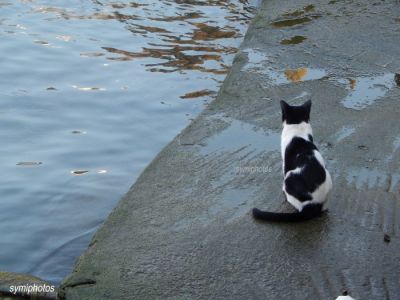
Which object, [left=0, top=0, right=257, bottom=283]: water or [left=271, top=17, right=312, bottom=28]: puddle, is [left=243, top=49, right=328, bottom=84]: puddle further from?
[left=271, top=17, right=312, bottom=28]: puddle

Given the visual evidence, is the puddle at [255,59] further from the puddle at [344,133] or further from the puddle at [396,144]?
the puddle at [396,144]

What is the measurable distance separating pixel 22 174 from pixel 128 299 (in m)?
3.32

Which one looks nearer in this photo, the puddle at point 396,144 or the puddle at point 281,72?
the puddle at point 396,144

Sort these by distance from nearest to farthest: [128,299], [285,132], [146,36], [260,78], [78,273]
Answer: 1. [128,299]
2. [78,273]
3. [285,132]
4. [260,78]
5. [146,36]

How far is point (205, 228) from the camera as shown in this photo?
4836 mm

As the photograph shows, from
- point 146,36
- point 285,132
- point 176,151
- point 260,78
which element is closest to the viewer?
point 285,132

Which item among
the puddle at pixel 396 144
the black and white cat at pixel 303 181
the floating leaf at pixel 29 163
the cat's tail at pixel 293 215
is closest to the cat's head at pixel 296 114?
Result: the black and white cat at pixel 303 181

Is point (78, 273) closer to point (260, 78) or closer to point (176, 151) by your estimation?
point (176, 151)

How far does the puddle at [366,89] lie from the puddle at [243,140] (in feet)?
3.36

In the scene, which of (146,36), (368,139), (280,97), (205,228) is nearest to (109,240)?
(205,228)

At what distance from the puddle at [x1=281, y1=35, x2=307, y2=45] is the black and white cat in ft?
13.3

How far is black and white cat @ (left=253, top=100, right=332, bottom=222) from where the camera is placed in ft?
15.6

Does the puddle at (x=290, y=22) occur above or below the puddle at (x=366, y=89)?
below

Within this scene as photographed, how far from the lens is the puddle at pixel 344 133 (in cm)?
622
